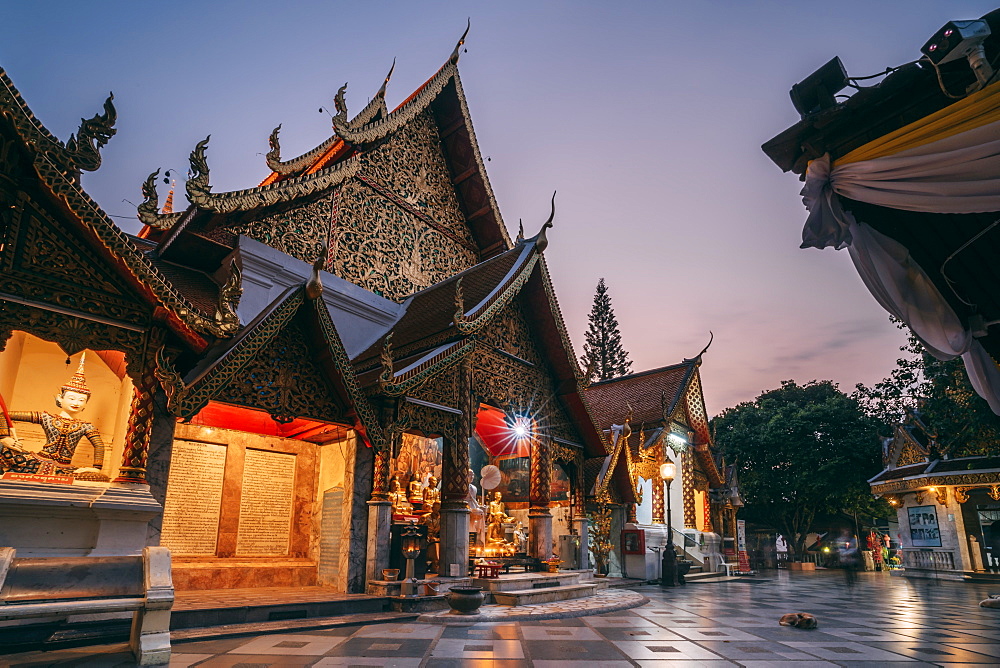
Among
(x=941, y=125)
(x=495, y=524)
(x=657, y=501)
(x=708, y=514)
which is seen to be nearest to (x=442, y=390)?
(x=495, y=524)

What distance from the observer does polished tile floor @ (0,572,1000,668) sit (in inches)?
201

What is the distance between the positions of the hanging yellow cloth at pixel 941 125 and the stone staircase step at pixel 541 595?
290 inches

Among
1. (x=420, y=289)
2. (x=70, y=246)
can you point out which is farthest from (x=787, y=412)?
(x=70, y=246)

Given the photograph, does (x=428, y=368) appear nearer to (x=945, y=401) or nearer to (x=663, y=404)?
(x=663, y=404)

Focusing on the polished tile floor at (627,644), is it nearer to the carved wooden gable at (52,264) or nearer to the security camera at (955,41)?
the carved wooden gable at (52,264)

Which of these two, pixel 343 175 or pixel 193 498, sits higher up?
pixel 343 175

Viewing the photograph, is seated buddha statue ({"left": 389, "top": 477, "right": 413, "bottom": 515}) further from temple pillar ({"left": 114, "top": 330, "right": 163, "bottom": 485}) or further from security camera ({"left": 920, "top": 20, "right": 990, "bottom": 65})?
security camera ({"left": 920, "top": 20, "right": 990, "bottom": 65})

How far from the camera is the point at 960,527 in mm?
20344

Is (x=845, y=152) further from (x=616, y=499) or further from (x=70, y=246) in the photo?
(x=616, y=499)

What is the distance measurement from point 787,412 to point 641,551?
2330cm

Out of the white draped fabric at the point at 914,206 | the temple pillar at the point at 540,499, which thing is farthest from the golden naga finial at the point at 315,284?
the temple pillar at the point at 540,499

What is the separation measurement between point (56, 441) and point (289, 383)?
2437mm

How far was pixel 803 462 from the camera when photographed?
104 ft

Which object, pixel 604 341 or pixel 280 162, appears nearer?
pixel 280 162
